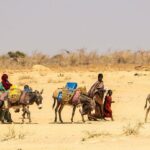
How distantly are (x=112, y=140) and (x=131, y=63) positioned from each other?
142 feet

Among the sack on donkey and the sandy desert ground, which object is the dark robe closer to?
the sandy desert ground

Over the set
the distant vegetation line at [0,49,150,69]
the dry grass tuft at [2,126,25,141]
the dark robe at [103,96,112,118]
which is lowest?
the dry grass tuft at [2,126,25,141]

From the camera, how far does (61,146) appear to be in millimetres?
15414

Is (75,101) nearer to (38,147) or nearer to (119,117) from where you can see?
(119,117)

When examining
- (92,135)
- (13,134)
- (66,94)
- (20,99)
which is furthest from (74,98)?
(92,135)

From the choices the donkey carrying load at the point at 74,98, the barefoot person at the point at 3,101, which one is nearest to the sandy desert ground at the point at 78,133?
the barefoot person at the point at 3,101

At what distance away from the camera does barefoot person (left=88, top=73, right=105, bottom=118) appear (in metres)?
22.1

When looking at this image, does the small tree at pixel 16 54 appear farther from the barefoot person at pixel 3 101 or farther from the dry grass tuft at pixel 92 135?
the dry grass tuft at pixel 92 135

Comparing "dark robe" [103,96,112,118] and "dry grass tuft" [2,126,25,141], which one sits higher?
"dark robe" [103,96,112,118]

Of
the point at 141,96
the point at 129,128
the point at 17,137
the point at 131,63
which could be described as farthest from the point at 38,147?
the point at 131,63

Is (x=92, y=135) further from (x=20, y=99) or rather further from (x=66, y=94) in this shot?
(x=20, y=99)

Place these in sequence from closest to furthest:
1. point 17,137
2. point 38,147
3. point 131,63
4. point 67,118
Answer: point 38,147 → point 17,137 → point 67,118 → point 131,63

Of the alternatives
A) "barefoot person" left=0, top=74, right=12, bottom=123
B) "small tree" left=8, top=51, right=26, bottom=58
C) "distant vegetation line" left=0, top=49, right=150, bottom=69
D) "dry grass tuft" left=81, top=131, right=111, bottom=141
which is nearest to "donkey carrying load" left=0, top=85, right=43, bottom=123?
"barefoot person" left=0, top=74, right=12, bottom=123

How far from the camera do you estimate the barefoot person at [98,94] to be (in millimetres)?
22094
